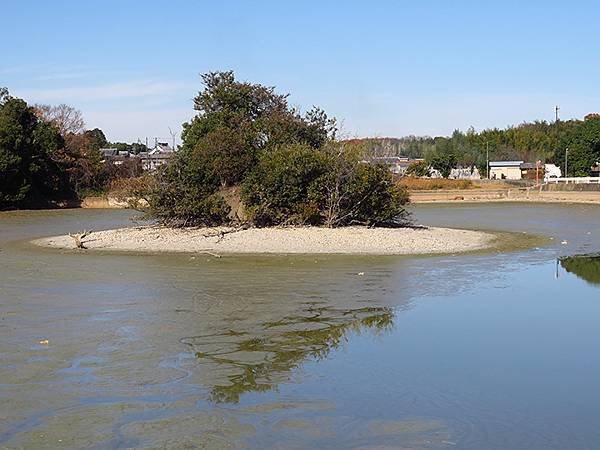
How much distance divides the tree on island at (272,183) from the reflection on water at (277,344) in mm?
14431

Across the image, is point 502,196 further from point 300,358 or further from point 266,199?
point 300,358

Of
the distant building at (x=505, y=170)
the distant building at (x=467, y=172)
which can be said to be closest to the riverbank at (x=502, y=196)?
the distant building at (x=467, y=172)

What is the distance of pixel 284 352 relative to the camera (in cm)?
1077

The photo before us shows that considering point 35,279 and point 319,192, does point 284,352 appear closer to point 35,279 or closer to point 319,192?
point 35,279

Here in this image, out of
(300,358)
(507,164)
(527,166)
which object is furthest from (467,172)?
(300,358)

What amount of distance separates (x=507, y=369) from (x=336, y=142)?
22469 millimetres

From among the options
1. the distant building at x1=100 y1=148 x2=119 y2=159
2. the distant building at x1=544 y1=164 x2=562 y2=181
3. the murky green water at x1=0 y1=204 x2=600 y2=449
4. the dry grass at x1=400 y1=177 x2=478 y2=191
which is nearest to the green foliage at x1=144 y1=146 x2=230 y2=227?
the murky green water at x1=0 y1=204 x2=600 y2=449

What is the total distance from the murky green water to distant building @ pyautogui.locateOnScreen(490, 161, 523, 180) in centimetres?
10100

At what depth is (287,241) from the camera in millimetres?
25562

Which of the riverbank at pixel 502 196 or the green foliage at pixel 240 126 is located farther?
the riverbank at pixel 502 196

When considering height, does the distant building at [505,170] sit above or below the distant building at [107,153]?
below

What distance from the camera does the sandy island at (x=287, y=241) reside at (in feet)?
80.5

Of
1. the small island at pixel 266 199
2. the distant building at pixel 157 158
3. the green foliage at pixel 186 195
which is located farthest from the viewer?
the distant building at pixel 157 158

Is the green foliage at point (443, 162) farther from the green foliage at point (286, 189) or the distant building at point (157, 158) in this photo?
the green foliage at point (286, 189)
